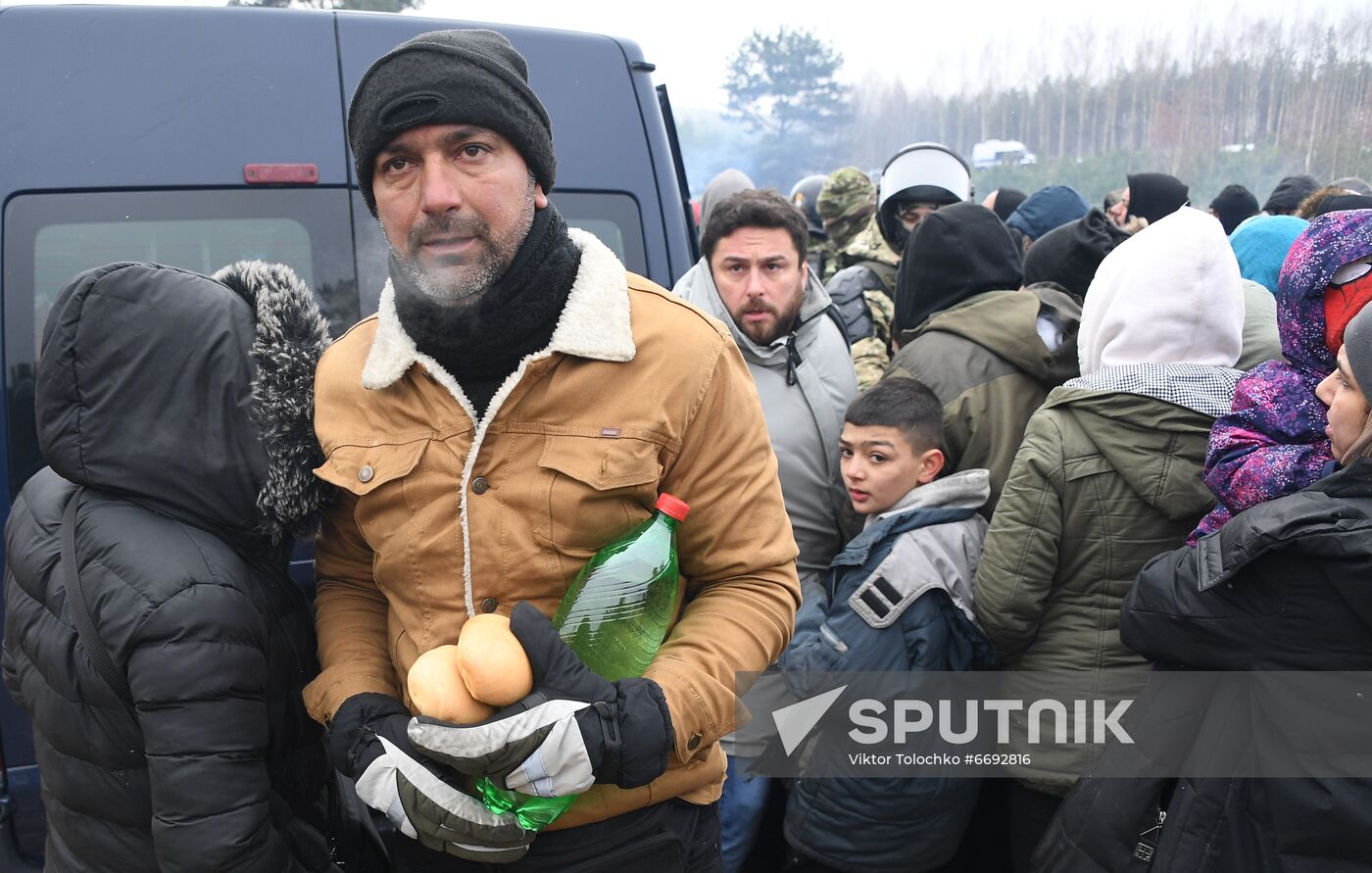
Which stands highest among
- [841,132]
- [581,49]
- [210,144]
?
[581,49]

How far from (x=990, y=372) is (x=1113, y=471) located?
0.64 metres

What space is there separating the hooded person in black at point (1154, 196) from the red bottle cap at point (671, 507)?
6090mm

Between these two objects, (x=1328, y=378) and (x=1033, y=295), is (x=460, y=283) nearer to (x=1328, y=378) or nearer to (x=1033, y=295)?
(x=1328, y=378)

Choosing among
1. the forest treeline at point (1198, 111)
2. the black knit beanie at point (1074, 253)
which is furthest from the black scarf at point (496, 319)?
the forest treeline at point (1198, 111)

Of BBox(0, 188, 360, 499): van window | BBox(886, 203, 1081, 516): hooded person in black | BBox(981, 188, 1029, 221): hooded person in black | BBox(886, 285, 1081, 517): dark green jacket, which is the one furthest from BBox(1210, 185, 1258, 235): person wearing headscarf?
BBox(0, 188, 360, 499): van window

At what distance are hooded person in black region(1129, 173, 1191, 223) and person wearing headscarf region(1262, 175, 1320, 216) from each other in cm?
72

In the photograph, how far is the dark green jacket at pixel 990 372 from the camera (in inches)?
115

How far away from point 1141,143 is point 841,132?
19.1 meters

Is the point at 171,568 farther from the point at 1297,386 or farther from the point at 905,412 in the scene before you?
the point at 1297,386

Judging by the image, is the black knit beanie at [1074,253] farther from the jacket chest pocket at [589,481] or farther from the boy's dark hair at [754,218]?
the jacket chest pocket at [589,481]

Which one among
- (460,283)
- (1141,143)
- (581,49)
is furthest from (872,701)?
(1141,143)

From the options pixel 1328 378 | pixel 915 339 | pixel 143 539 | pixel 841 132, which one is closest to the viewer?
pixel 143 539

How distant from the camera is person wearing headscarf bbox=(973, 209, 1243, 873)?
93.9 inches

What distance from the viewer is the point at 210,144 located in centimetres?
250
